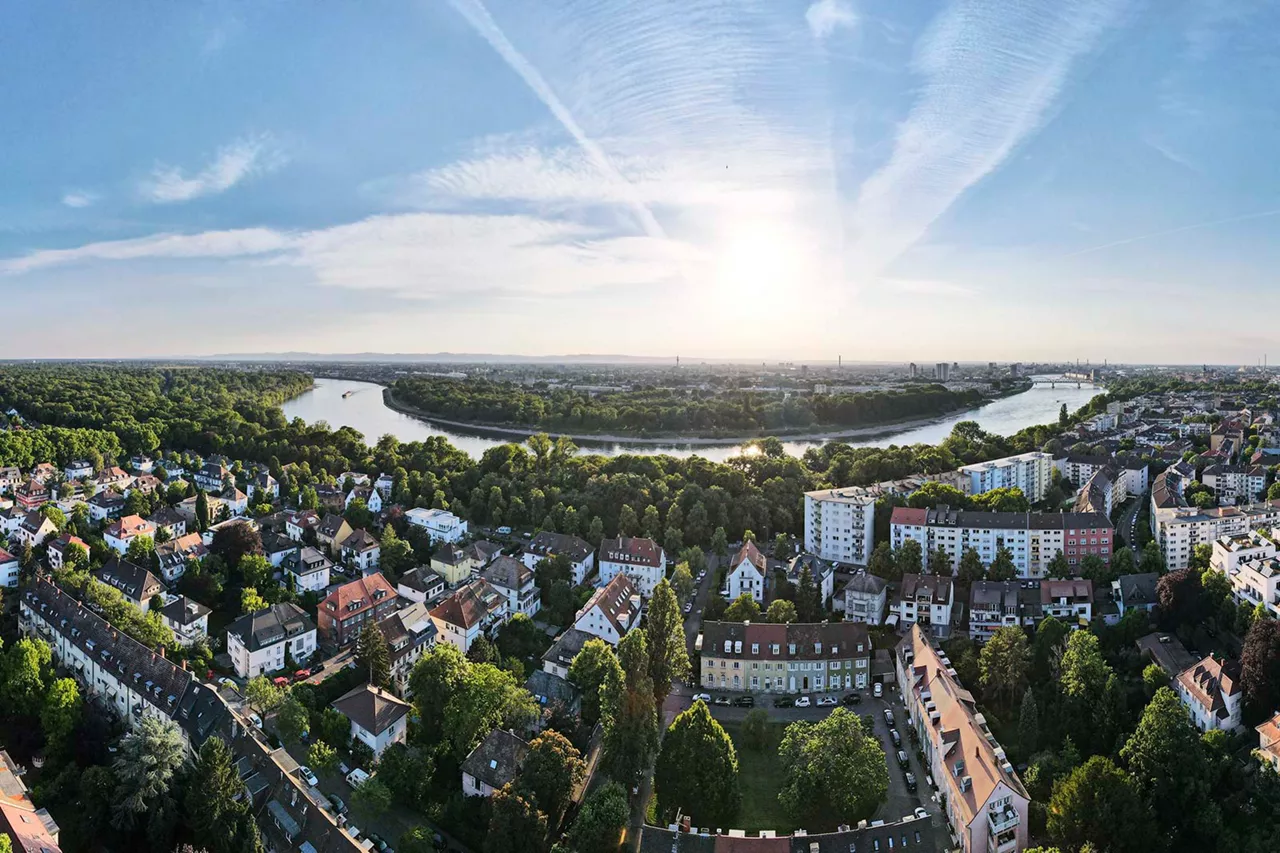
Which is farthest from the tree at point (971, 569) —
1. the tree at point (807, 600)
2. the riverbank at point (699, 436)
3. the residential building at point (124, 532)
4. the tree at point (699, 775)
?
the riverbank at point (699, 436)

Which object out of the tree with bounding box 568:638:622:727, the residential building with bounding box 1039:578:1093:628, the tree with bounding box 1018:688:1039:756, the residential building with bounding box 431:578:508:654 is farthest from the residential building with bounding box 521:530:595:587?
the residential building with bounding box 1039:578:1093:628

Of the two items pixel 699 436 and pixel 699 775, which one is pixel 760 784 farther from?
pixel 699 436

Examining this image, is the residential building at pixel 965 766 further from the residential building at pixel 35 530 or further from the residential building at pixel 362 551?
the residential building at pixel 35 530

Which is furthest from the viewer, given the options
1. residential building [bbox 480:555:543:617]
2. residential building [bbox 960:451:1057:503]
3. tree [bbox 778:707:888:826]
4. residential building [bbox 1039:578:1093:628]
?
residential building [bbox 960:451:1057:503]

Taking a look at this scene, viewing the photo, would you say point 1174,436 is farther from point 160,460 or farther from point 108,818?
point 160,460

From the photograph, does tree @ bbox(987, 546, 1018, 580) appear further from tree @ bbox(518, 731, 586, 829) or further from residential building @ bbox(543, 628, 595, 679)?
tree @ bbox(518, 731, 586, 829)

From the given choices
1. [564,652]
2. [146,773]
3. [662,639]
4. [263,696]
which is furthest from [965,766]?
[146,773]

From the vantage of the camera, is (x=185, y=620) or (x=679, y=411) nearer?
(x=185, y=620)
